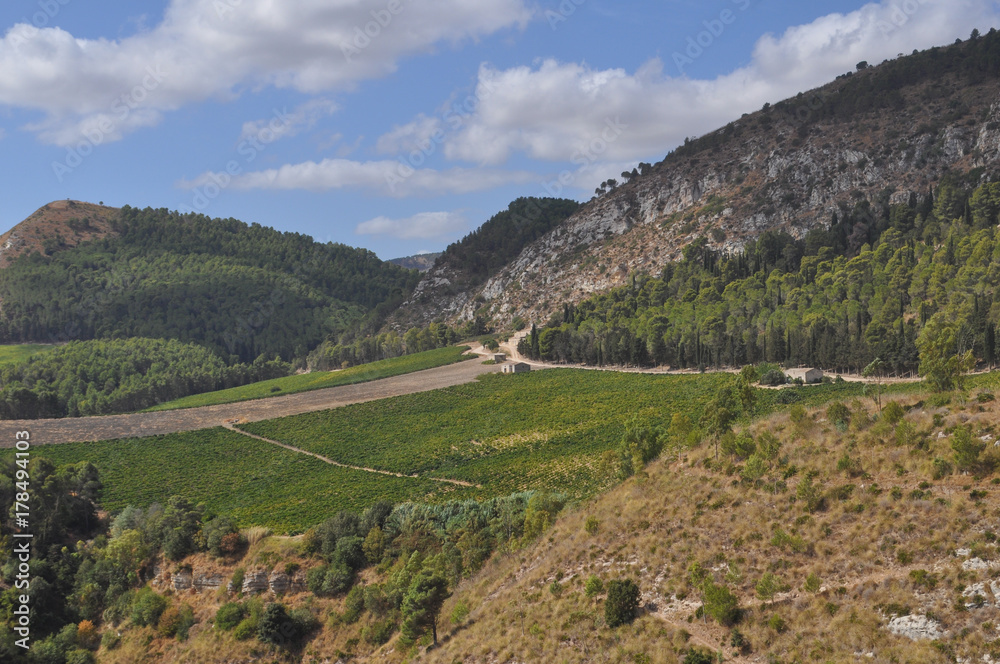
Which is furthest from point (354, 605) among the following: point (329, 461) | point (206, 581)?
point (329, 461)

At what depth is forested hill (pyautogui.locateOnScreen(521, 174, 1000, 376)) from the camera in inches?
3597

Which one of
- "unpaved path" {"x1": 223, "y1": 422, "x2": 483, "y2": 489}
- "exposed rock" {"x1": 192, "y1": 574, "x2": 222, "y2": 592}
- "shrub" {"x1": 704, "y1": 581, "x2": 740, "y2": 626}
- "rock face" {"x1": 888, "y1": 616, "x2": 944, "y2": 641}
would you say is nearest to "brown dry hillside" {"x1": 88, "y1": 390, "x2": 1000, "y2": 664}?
"rock face" {"x1": 888, "y1": 616, "x2": 944, "y2": 641}

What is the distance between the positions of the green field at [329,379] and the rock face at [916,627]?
134 m

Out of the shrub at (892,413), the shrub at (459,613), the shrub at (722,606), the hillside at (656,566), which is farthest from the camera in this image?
the shrub at (459,613)

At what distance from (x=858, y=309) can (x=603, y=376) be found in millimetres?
43927

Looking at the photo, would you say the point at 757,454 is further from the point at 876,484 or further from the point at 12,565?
the point at 12,565

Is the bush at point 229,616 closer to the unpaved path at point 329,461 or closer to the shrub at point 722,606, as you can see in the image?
the unpaved path at point 329,461

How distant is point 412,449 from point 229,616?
39.5 metres

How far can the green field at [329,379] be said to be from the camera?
151 meters

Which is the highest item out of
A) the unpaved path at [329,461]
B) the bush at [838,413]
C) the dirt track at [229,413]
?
the bush at [838,413]

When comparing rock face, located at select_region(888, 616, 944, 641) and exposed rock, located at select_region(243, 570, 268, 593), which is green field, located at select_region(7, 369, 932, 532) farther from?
rock face, located at select_region(888, 616, 944, 641)

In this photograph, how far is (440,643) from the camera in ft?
112

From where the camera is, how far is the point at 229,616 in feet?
147

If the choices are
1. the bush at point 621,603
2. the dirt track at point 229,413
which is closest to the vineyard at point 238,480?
the dirt track at point 229,413
